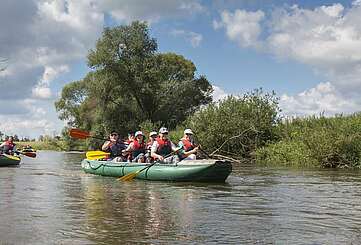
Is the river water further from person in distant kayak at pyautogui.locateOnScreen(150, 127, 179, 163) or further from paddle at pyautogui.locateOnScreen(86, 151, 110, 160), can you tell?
paddle at pyautogui.locateOnScreen(86, 151, 110, 160)

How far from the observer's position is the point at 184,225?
308 inches

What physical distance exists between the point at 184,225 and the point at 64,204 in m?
3.33

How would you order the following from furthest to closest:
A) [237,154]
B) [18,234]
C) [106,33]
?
[106,33] → [237,154] → [18,234]

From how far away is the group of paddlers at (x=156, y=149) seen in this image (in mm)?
14734

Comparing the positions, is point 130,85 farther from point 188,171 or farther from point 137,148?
point 188,171

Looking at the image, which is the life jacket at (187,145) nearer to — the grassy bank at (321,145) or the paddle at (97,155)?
the paddle at (97,155)

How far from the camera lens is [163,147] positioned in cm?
1518

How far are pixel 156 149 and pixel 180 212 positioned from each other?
6.09 metres

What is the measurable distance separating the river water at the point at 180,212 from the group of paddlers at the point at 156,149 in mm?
912

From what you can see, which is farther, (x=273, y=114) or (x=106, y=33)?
(x=106, y=33)

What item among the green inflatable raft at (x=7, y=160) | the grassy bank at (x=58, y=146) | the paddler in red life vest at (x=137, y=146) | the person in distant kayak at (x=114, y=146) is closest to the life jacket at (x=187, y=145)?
the paddler in red life vest at (x=137, y=146)

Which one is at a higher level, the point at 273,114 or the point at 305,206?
the point at 273,114

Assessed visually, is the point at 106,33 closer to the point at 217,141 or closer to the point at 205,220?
the point at 217,141

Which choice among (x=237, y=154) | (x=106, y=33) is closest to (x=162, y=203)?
(x=237, y=154)
